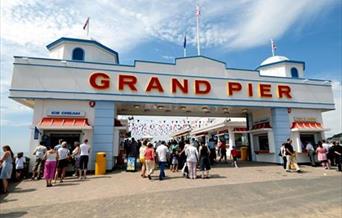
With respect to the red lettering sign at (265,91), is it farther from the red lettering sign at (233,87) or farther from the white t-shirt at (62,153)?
the white t-shirt at (62,153)

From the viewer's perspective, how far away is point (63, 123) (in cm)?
1172

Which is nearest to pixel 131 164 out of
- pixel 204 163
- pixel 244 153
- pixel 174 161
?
pixel 174 161

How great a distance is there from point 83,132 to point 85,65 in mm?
3632

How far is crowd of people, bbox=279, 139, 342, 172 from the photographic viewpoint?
12172mm

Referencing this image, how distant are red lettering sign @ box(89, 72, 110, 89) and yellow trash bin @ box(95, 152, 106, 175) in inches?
142

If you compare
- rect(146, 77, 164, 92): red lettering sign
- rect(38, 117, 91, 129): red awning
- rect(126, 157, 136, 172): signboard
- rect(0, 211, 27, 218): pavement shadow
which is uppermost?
rect(146, 77, 164, 92): red lettering sign

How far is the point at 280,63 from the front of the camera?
18141mm

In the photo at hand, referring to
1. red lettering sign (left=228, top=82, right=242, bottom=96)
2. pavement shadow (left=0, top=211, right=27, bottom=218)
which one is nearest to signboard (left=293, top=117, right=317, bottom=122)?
red lettering sign (left=228, top=82, right=242, bottom=96)

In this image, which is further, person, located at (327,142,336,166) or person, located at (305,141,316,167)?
person, located at (305,141,316,167)

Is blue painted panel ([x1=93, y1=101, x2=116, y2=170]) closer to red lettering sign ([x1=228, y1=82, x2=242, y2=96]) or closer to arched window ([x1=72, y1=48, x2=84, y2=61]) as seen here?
arched window ([x1=72, y1=48, x2=84, y2=61])

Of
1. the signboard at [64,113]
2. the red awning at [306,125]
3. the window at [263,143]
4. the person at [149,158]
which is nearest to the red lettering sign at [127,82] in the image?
the signboard at [64,113]

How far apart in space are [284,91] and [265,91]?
150cm

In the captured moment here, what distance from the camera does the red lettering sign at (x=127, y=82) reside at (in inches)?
512

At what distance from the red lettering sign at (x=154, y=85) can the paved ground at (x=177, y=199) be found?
5.93 meters
